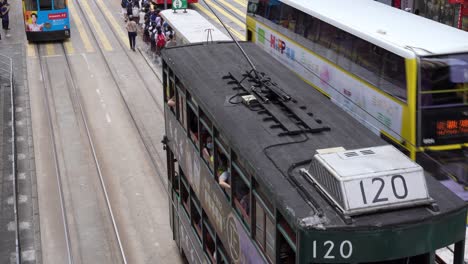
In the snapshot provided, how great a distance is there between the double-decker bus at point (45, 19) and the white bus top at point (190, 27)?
4634mm

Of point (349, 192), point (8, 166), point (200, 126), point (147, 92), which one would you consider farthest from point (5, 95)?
point (349, 192)

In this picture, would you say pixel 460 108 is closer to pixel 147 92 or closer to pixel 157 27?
pixel 147 92

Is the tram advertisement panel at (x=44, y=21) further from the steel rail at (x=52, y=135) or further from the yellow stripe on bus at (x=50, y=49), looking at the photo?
the steel rail at (x=52, y=135)

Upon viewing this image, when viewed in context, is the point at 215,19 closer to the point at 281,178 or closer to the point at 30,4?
the point at 30,4

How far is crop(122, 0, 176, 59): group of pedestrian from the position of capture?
25453mm

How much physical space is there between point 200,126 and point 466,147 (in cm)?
525

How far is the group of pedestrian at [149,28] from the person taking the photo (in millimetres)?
25453

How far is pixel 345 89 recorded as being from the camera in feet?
47.5

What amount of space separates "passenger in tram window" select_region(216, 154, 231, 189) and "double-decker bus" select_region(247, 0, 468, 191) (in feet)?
15.2

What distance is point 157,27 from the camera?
85.7 ft

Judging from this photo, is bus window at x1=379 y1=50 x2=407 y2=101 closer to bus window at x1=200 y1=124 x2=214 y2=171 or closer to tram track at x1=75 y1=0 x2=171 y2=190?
bus window at x1=200 y1=124 x2=214 y2=171

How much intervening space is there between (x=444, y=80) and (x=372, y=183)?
657 centimetres

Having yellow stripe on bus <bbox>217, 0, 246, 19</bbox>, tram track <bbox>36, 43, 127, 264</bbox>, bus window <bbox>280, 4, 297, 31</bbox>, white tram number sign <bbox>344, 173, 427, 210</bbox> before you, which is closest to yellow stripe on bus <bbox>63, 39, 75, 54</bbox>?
tram track <bbox>36, 43, 127, 264</bbox>

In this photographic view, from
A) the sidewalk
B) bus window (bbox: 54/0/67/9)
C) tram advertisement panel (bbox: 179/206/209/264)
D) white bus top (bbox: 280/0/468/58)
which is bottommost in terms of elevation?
the sidewalk
